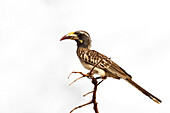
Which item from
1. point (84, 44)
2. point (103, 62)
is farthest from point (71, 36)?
point (103, 62)

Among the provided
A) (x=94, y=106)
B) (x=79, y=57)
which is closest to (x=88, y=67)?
(x=79, y=57)

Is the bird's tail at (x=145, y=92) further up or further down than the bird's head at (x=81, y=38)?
further down

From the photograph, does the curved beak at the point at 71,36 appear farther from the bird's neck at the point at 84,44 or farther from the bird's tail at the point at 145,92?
the bird's tail at the point at 145,92

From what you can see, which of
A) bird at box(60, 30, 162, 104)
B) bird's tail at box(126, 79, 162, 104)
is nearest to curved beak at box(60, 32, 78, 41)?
bird at box(60, 30, 162, 104)

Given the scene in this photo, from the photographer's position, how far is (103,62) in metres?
8.84

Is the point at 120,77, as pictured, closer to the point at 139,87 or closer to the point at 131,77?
the point at 131,77

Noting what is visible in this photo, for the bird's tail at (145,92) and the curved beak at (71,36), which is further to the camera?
the curved beak at (71,36)

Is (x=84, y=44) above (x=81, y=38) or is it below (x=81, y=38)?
below

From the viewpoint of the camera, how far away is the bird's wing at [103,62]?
8.45 meters

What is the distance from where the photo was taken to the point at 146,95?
285 inches

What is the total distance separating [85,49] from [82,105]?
4416mm

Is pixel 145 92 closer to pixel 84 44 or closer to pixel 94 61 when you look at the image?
pixel 94 61

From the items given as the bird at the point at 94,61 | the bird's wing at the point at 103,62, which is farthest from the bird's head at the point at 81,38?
the bird's wing at the point at 103,62

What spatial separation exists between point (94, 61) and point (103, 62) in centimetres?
34
